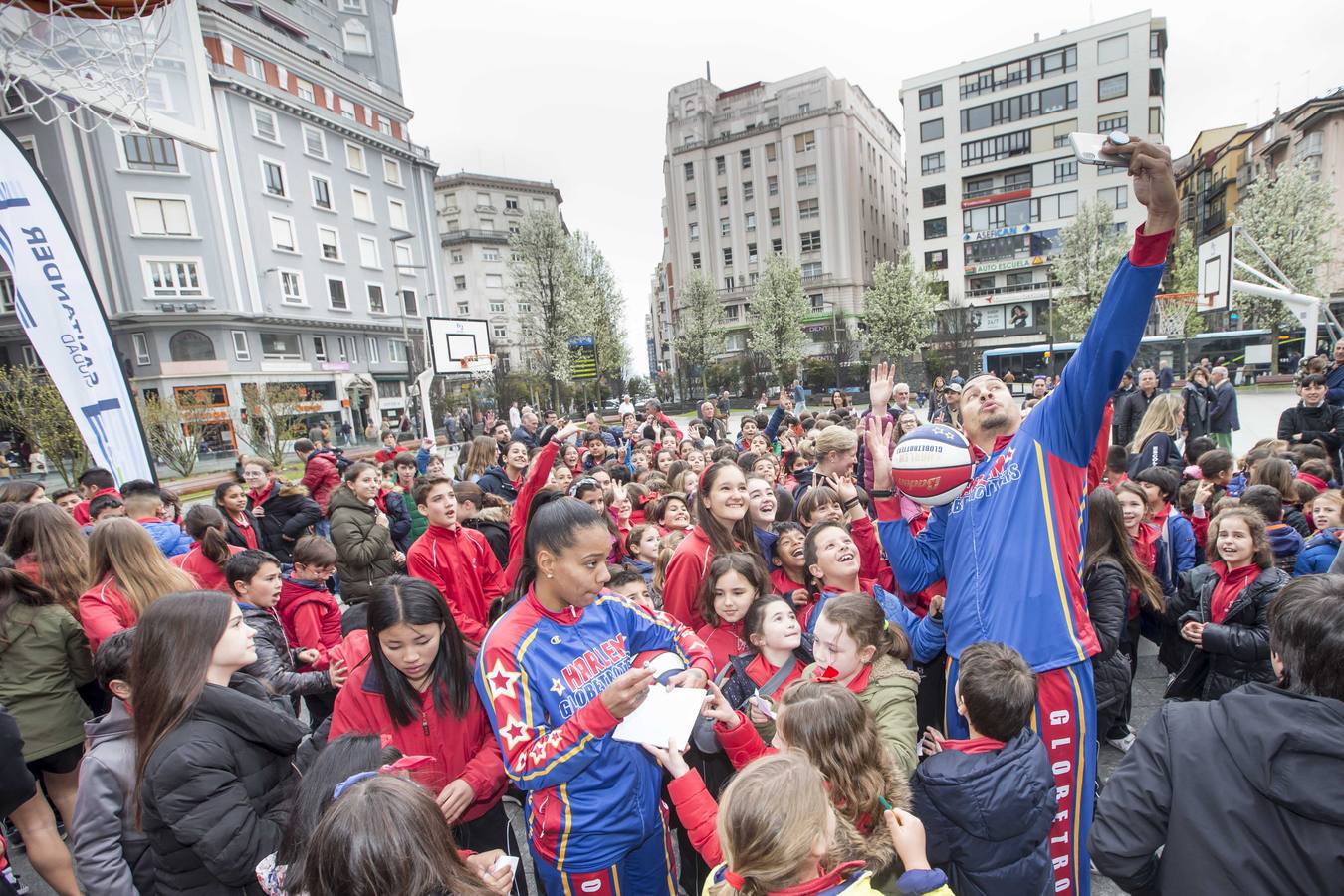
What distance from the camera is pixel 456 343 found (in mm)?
23359

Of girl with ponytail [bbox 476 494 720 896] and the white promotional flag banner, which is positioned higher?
the white promotional flag banner

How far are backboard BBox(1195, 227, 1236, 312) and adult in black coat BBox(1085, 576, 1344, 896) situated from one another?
65.4ft

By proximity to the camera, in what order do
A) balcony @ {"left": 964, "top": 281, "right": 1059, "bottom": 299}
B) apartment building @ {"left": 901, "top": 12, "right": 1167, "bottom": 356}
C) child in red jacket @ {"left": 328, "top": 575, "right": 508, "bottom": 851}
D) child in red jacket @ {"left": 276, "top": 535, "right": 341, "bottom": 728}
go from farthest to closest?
balcony @ {"left": 964, "top": 281, "right": 1059, "bottom": 299} < apartment building @ {"left": 901, "top": 12, "right": 1167, "bottom": 356} < child in red jacket @ {"left": 276, "top": 535, "right": 341, "bottom": 728} < child in red jacket @ {"left": 328, "top": 575, "right": 508, "bottom": 851}

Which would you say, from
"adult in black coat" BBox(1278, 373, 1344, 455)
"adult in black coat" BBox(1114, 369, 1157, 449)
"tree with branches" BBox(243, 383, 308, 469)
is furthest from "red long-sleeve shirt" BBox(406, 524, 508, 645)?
"tree with branches" BBox(243, 383, 308, 469)

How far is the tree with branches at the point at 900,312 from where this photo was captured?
121 feet

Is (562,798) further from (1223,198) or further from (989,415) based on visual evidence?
(1223,198)

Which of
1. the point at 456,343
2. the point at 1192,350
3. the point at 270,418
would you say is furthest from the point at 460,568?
the point at 1192,350

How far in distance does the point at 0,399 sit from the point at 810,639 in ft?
86.1

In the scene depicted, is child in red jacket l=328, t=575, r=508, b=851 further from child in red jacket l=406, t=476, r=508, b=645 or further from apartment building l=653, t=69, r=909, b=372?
apartment building l=653, t=69, r=909, b=372

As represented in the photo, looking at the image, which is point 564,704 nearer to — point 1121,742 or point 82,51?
point 1121,742

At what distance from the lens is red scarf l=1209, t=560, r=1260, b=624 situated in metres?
3.44

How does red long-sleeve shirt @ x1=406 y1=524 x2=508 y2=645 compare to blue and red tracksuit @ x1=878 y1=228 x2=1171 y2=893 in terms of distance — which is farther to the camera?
red long-sleeve shirt @ x1=406 y1=524 x2=508 y2=645

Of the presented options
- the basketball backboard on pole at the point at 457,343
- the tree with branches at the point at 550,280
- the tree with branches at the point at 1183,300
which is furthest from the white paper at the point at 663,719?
the tree with branches at the point at 1183,300

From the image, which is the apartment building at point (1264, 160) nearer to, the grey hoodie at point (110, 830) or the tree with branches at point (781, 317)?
the tree with branches at point (781, 317)
